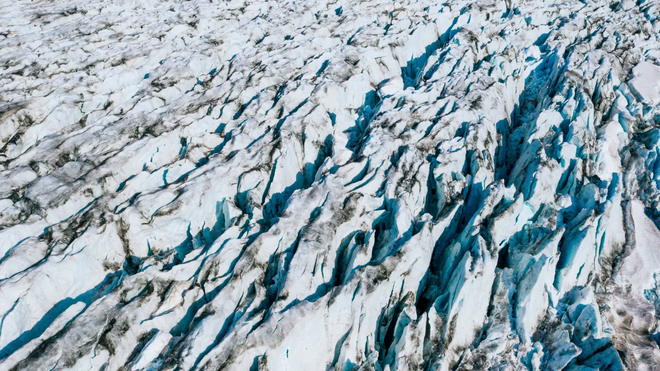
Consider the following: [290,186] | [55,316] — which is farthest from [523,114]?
[55,316]

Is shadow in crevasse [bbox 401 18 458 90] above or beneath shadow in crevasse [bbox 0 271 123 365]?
beneath

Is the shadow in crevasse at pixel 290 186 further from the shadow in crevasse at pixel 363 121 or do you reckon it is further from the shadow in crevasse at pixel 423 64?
the shadow in crevasse at pixel 423 64

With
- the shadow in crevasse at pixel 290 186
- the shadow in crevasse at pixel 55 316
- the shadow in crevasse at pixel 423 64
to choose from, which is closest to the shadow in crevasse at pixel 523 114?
the shadow in crevasse at pixel 423 64

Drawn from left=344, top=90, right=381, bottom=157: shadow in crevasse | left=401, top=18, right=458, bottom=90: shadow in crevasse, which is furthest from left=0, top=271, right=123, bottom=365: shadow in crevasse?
left=401, top=18, right=458, bottom=90: shadow in crevasse

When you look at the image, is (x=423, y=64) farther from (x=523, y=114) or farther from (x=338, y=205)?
(x=338, y=205)

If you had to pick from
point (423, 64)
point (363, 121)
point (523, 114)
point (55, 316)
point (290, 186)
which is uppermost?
point (55, 316)

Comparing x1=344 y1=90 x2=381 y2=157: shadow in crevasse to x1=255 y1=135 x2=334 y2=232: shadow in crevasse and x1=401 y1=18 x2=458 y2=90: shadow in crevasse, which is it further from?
x1=401 y1=18 x2=458 y2=90: shadow in crevasse

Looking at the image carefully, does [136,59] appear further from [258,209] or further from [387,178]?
[387,178]

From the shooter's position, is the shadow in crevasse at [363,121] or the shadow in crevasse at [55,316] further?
the shadow in crevasse at [363,121]

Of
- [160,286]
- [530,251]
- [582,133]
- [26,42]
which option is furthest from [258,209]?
[26,42]
